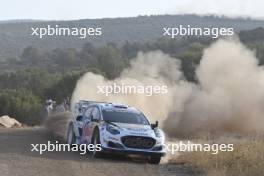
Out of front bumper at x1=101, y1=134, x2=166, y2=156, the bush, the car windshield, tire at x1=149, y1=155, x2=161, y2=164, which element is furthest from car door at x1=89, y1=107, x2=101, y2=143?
the bush

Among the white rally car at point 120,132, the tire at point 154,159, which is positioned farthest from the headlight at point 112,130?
the tire at point 154,159

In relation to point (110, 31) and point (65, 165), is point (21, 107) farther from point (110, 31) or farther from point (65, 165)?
point (110, 31)

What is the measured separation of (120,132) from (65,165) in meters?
2.33

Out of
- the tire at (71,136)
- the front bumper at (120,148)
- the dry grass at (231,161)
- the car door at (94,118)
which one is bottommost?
the dry grass at (231,161)

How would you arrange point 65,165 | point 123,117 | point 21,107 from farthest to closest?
point 21,107, point 123,117, point 65,165

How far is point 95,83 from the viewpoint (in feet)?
126

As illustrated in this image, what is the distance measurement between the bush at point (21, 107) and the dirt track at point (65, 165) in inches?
1248

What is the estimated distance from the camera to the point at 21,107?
55.5 m

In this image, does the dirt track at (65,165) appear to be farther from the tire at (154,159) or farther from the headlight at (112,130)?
→ the headlight at (112,130)

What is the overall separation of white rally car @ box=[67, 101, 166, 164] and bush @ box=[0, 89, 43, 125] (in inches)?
1210

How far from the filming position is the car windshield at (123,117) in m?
21.0

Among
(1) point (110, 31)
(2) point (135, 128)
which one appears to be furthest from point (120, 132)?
(1) point (110, 31)

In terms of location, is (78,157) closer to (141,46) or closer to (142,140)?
(142,140)

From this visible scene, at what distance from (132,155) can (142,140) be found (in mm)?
1773
